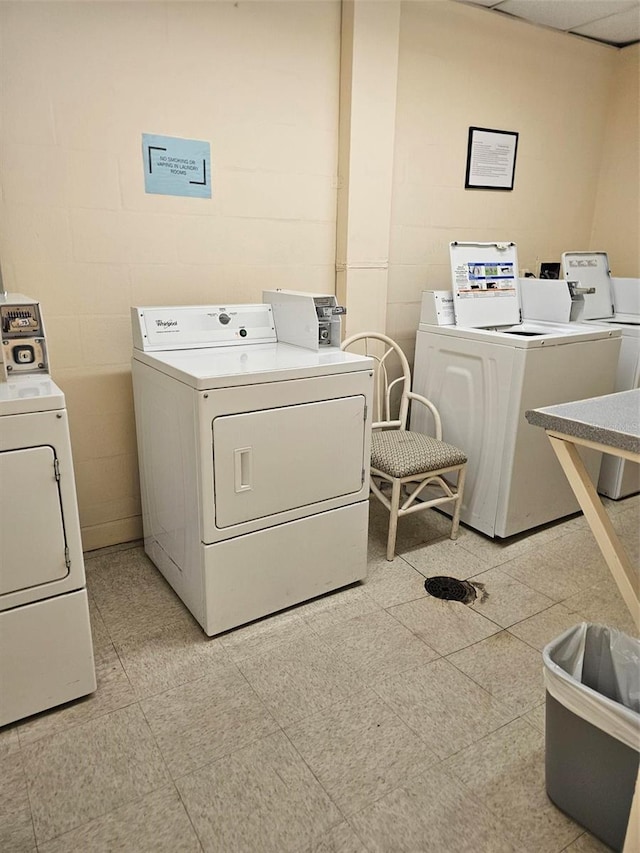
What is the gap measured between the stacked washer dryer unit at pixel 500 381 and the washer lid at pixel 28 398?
1.86 metres

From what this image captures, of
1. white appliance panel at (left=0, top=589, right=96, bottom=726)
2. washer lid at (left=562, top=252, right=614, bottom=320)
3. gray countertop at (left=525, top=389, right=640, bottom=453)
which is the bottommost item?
white appliance panel at (left=0, top=589, right=96, bottom=726)

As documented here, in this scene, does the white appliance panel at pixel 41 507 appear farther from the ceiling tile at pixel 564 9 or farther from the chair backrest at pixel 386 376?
the ceiling tile at pixel 564 9

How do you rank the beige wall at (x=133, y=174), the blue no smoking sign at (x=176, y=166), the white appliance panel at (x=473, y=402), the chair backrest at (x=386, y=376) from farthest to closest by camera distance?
the chair backrest at (x=386, y=376), the white appliance panel at (x=473, y=402), the blue no smoking sign at (x=176, y=166), the beige wall at (x=133, y=174)

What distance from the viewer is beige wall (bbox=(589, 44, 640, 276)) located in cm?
373

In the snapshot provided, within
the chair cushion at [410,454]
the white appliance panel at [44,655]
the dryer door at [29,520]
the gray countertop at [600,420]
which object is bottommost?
the white appliance panel at [44,655]

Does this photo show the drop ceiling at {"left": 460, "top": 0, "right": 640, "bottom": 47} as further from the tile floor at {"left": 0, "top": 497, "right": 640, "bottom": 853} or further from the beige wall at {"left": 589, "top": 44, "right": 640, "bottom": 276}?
the tile floor at {"left": 0, "top": 497, "right": 640, "bottom": 853}

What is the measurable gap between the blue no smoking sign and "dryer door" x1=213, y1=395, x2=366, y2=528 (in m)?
1.17

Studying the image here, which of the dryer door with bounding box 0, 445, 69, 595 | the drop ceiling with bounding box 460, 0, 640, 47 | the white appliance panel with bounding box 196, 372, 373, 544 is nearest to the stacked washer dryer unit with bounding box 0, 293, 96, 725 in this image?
the dryer door with bounding box 0, 445, 69, 595

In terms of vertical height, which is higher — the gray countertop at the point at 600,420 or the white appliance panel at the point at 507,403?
the gray countertop at the point at 600,420

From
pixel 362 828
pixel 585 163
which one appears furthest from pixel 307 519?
pixel 585 163

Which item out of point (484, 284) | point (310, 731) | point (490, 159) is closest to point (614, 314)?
point (484, 284)

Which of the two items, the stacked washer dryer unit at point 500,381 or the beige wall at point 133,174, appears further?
the stacked washer dryer unit at point 500,381

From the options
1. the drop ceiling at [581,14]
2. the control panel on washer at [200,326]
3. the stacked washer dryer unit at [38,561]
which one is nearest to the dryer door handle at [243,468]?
the stacked washer dryer unit at [38,561]

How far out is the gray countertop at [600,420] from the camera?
126 centimetres
